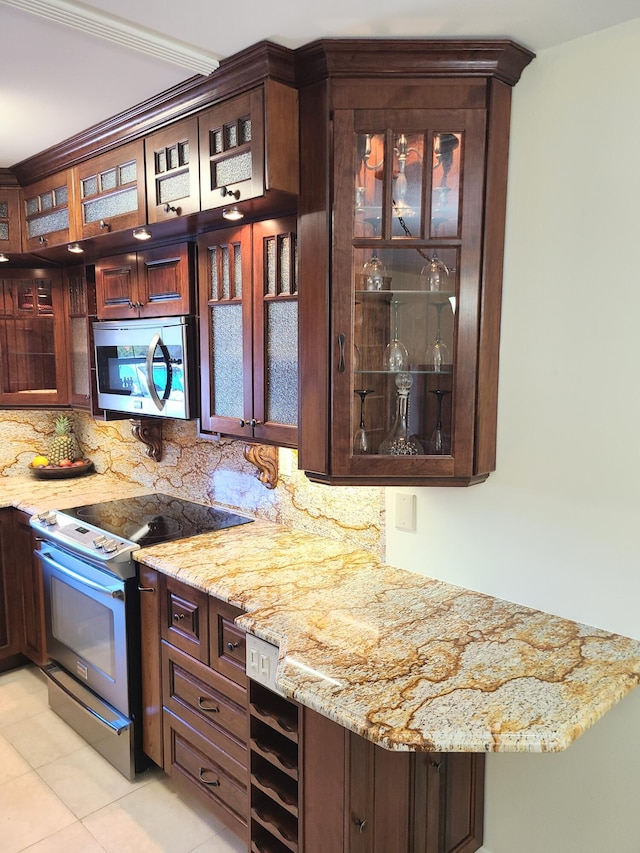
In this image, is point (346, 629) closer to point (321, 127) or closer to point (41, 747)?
point (321, 127)

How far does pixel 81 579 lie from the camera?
260cm

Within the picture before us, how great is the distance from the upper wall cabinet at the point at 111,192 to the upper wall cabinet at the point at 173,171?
0.06m

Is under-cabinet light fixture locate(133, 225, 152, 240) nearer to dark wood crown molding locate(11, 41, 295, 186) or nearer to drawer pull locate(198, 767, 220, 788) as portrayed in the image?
dark wood crown molding locate(11, 41, 295, 186)

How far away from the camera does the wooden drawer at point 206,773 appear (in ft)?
6.70

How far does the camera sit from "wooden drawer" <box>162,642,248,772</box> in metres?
2.01

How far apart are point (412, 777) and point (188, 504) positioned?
68.1 inches

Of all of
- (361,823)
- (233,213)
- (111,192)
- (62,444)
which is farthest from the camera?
(62,444)

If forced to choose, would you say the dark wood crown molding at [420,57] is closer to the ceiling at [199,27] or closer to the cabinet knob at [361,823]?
the ceiling at [199,27]

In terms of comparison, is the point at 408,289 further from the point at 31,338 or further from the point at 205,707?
the point at 31,338

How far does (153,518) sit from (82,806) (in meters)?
1.12

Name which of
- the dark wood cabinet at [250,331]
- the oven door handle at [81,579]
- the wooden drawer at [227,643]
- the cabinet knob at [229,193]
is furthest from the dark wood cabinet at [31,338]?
the wooden drawer at [227,643]

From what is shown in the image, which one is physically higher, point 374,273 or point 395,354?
point 374,273

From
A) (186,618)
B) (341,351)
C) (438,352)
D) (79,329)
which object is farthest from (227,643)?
(79,329)

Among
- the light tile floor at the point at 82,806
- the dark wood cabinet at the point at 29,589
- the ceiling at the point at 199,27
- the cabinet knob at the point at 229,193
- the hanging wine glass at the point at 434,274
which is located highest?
the ceiling at the point at 199,27
